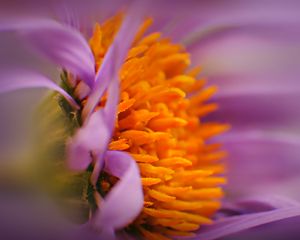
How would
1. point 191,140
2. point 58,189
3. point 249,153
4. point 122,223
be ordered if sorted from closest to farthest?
point 122,223 → point 58,189 → point 191,140 → point 249,153

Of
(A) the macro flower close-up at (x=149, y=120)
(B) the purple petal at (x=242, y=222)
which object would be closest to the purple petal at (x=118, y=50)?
(A) the macro flower close-up at (x=149, y=120)

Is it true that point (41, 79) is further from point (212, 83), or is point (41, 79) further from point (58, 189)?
point (212, 83)

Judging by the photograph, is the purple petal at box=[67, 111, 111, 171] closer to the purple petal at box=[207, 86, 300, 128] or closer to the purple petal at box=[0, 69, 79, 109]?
the purple petal at box=[0, 69, 79, 109]

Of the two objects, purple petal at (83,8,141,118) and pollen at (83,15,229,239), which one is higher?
purple petal at (83,8,141,118)

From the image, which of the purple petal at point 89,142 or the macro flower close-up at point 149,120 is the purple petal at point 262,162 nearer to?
the macro flower close-up at point 149,120

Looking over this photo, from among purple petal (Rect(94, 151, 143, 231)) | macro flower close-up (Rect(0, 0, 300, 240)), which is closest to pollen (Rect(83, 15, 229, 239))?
macro flower close-up (Rect(0, 0, 300, 240))

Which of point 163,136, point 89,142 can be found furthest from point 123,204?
point 163,136

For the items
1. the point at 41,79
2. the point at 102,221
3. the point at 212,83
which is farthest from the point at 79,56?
the point at 212,83
